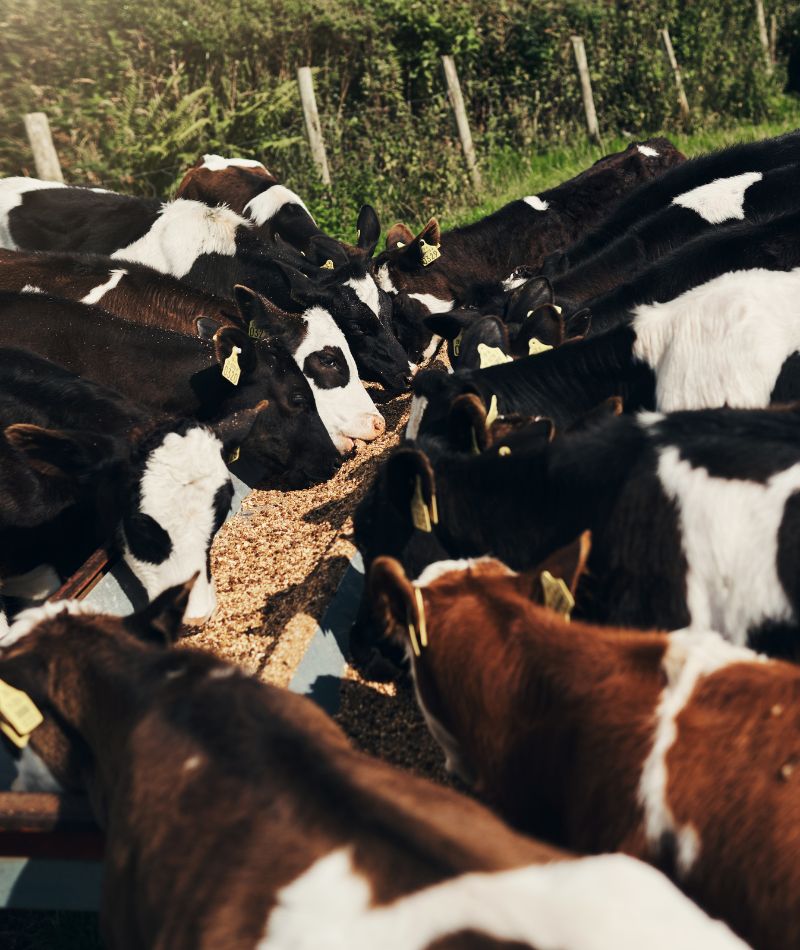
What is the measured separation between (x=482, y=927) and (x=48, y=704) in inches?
69.6

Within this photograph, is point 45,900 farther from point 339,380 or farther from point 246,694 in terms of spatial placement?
point 339,380

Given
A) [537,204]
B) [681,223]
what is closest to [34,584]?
[681,223]

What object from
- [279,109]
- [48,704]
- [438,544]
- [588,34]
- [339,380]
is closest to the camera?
[48,704]

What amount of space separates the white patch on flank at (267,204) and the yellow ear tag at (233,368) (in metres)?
3.55

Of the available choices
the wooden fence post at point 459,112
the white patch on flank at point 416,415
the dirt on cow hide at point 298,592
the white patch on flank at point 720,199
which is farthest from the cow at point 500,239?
the white patch on flank at point 416,415

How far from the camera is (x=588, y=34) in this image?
17.3 meters

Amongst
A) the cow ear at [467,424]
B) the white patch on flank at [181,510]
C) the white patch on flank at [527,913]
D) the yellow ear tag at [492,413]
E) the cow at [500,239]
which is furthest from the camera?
the cow at [500,239]

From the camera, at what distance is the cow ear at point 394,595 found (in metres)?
3.10

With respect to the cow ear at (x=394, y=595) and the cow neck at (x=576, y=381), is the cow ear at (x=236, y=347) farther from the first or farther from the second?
the cow ear at (x=394, y=595)

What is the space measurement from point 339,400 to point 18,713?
4649 millimetres

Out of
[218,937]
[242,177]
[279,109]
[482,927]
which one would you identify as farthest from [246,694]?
[279,109]

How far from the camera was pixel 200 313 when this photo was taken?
25.0 feet

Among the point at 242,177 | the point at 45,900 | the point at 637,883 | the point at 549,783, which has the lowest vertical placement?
the point at 45,900

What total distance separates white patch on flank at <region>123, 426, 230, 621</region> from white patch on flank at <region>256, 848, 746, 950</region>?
313 cm
